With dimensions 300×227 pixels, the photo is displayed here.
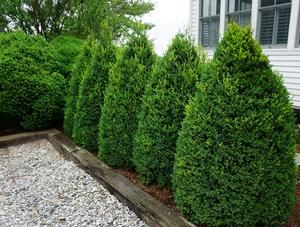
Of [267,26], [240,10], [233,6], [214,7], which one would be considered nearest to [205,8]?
[214,7]

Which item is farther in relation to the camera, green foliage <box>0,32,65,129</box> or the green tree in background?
the green tree in background

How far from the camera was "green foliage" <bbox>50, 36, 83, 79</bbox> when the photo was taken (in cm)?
566

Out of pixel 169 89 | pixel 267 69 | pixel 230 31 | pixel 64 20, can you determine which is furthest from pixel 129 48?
pixel 64 20

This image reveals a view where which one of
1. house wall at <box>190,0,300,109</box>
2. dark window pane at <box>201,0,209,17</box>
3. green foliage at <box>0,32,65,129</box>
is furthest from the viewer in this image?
dark window pane at <box>201,0,209,17</box>

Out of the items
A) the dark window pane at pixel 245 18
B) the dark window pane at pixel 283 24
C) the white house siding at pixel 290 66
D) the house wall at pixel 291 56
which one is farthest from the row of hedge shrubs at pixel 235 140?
the dark window pane at pixel 245 18

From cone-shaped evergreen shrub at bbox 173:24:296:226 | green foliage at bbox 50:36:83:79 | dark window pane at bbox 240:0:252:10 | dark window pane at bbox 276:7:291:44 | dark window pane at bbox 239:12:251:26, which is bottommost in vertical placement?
cone-shaped evergreen shrub at bbox 173:24:296:226

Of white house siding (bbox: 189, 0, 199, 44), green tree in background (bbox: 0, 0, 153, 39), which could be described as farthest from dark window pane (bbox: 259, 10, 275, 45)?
green tree in background (bbox: 0, 0, 153, 39)

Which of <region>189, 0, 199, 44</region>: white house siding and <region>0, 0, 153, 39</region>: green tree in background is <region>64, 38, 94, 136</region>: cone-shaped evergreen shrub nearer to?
<region>0, 0, 153, 39</region>: green tree in background

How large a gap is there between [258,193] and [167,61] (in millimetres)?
1473

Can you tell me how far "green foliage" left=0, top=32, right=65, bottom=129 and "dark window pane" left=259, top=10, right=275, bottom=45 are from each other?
4804 mm

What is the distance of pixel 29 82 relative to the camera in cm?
496

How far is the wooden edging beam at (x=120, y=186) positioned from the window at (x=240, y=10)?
523 centimetres

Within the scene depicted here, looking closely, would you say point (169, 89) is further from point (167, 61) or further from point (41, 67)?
point (41, 67)

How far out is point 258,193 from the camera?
2.03 m
